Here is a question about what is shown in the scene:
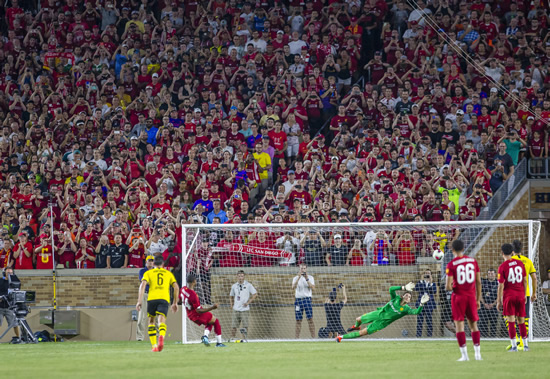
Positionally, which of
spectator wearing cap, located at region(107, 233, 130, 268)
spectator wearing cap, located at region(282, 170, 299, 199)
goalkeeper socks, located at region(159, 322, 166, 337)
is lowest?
goalkeeper socks, located at region(159, 322, 166, 337)

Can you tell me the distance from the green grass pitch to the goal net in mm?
2532

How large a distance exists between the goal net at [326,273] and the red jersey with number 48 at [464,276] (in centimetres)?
741

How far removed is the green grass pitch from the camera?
40.3 ft

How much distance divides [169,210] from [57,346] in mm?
4956

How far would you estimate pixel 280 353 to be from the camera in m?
16.3

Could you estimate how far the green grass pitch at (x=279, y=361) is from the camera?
12281mm

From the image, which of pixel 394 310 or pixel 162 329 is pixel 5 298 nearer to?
pixel 162 329

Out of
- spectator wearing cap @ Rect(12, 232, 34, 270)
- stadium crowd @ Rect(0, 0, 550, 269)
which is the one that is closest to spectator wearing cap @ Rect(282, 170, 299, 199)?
stadium crowd @ Rect(0, 0, 550, 269)

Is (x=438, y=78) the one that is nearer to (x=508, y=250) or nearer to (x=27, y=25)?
(x=508, y=250)

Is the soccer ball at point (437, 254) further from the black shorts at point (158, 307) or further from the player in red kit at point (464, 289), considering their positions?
the black shorts at point (158, 307)

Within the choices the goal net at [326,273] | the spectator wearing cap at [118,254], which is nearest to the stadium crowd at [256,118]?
the spectator wearing cap at [118,254]

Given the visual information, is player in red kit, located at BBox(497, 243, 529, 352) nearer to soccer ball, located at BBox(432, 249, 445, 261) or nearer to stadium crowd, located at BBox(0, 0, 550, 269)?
soccer ball, located at BBox(432, 249, 445, 261)

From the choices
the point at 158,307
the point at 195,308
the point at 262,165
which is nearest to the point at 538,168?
the point at 262,165

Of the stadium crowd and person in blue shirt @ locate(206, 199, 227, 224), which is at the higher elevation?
the stadium crowd
